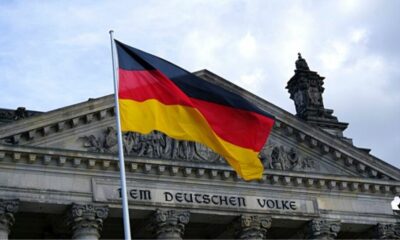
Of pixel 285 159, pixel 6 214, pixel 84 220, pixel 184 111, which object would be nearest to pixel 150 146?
pixel 84 220

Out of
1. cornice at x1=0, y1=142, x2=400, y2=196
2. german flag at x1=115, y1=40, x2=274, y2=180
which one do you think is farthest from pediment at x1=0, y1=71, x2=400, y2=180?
german flag at x1=115, y1=40, x2=274, y2=180

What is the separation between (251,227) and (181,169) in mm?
4167

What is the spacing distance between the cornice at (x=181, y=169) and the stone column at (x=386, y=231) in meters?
1.66

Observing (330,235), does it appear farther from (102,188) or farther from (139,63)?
(139,63)

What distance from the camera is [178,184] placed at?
3625cm

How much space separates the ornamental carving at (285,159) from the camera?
38.9 m

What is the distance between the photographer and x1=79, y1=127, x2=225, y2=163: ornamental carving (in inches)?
1391

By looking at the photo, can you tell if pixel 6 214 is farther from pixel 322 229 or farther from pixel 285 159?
pixel 322 229

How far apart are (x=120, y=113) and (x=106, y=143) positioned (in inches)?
514

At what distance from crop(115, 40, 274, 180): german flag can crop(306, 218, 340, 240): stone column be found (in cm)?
1500

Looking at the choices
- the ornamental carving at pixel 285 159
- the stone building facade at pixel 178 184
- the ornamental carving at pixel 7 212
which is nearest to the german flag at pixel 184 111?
the stone building facade at pixel 178 184

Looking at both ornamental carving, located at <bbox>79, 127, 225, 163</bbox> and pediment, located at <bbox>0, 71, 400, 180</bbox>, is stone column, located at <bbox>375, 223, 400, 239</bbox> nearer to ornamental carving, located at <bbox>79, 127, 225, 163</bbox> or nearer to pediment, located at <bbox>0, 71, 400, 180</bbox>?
pediment, located at <bbox>0, 71, 400, 180</bbox>

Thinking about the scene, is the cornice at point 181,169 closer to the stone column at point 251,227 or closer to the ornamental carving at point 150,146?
the ornamental carving at point 150,146

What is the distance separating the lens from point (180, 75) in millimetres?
24312
